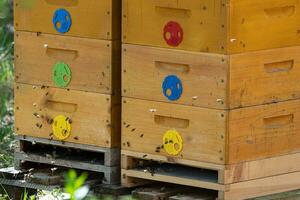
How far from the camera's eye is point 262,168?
360cm

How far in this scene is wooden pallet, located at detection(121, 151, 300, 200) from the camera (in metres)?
3.42

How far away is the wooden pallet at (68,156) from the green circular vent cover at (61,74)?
0.33m

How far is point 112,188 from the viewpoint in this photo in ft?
12.3

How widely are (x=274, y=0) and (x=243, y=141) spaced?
2.30 feet

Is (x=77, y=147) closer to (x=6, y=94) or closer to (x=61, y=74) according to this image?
(x=61, y=74)

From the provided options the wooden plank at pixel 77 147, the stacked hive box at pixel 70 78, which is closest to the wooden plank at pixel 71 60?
the stacked hive box at pixel 70 78

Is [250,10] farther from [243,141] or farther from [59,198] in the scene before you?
[59,198]

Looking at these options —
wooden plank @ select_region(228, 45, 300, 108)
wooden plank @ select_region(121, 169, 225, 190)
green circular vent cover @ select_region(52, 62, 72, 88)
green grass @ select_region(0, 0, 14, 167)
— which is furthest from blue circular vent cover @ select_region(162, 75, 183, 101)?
green grass @ select_region(0, 0, 14, 167)

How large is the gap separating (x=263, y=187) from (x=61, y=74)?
125cm

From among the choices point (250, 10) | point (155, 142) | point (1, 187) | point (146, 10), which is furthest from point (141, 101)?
point (1, 187)

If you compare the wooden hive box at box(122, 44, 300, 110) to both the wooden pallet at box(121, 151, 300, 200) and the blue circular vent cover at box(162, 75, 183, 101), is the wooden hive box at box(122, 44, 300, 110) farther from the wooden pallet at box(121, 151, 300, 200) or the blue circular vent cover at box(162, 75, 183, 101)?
the wooden pallet at box(121, 151, 300, 200)

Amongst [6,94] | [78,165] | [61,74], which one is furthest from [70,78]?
[6,94]

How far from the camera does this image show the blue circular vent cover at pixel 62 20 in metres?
3.91

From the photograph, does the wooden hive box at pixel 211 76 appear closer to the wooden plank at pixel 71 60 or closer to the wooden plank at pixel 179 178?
the wooden plank at pixel 71 60
